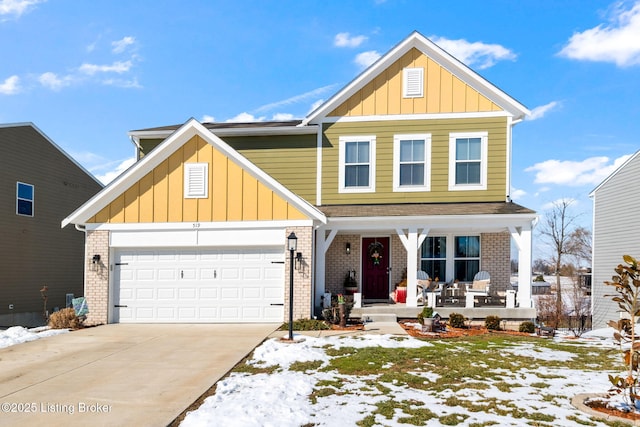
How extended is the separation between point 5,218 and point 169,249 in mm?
8772

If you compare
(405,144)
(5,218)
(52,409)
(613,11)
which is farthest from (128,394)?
(613,11)

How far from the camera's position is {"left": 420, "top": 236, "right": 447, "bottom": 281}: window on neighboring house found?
14.1m

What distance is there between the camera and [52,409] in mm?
5355

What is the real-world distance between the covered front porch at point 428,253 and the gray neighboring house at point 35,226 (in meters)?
12.6

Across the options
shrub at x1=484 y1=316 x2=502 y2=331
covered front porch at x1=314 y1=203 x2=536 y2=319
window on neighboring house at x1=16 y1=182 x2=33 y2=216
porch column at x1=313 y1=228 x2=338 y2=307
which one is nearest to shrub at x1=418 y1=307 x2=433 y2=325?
covered front porch at x1=314 y1=203 x2=536 y2=319

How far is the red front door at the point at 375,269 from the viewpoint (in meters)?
14.3

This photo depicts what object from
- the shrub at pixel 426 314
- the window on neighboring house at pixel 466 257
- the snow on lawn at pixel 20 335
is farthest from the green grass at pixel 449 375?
the snow on lawn at pixel 20 335

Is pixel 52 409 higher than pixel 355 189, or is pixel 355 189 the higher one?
pixel 355 189

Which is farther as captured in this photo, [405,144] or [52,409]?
[405,144]

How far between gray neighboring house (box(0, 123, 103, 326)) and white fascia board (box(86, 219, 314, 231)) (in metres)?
7.01

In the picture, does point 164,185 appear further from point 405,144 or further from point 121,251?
point 405,144

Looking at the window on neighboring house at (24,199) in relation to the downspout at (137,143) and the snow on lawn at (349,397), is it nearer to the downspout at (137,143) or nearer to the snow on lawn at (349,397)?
the downspout at (137,143)

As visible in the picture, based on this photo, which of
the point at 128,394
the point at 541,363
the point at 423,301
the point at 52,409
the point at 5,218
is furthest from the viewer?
the point at 5,218

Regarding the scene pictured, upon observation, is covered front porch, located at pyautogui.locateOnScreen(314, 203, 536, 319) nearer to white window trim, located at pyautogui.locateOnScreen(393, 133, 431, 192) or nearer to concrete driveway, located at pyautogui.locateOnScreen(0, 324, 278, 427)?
white window trim, located at pyautogui.locateOnScreen(393, 133, 431, 192)
